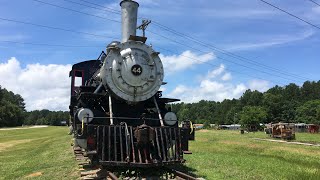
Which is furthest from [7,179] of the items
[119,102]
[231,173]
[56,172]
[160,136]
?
[231,173]

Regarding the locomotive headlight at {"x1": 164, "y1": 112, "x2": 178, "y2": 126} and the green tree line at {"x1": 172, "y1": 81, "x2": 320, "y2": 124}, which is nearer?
the locomotive headlight at {"x1": 164, "y1": 112, "x2": 178, "y2": 126}

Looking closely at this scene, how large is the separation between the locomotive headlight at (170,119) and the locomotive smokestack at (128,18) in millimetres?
2938

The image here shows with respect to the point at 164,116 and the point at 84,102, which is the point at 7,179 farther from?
Result: the point at 164,116

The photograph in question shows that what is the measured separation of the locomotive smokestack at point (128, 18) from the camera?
11773 mm

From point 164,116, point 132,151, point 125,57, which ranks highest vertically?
point 125,57

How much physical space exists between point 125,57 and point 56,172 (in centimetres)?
448

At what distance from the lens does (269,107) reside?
355 ft

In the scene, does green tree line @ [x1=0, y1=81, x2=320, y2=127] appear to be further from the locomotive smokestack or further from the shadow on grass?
the shadow on grass

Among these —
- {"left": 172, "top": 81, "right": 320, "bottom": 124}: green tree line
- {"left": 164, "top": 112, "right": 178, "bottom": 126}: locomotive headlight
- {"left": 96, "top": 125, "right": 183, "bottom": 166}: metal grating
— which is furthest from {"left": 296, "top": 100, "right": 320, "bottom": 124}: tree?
{"left": 96, "top": 125, "right": 183, "bottom": 166}: metal grating

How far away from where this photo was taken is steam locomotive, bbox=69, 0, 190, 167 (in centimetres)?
948

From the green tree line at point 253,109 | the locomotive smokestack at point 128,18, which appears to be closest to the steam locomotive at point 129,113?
the locomotive smokestack at point 128,18

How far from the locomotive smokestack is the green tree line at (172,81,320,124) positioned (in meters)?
59.9

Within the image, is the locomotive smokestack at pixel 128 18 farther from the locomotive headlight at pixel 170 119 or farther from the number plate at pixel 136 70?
the locomotive headlight at pixel 170 119

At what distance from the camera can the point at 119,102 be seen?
11.4 m
